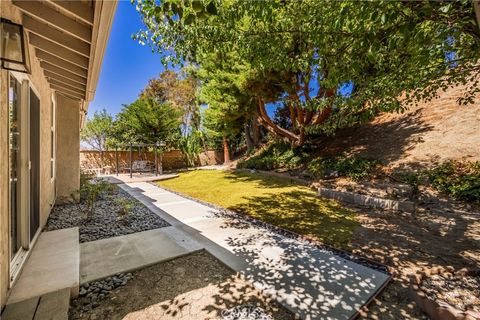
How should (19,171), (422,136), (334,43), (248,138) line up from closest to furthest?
(19,171), (334,43), (422,136), (248,138)

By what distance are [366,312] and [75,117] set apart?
26.0ft

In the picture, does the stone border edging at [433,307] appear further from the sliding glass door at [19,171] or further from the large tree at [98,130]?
the large tree at [98,130]

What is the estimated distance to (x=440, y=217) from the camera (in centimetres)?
534

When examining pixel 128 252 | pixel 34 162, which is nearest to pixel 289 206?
pixel 128 252

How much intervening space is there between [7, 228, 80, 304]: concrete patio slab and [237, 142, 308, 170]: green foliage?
34.3 ft

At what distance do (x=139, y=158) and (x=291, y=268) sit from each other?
674 inches

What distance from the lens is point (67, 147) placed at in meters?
6.32

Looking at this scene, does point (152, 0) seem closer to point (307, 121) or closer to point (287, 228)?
point (287, 228)

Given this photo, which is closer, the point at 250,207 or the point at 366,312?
the point at 366,312

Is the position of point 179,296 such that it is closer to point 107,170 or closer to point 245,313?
point 245,313

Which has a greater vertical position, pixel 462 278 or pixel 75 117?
pixel 75 117

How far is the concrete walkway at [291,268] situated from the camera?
8.07ft

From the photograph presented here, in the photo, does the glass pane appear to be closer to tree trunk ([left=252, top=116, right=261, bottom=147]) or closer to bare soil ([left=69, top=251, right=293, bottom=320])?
bare soil ([left=69, top=251, right=293, bottom=320])

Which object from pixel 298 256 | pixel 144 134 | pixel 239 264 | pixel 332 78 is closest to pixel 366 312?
pixel 298 256
